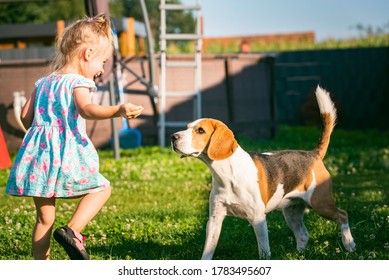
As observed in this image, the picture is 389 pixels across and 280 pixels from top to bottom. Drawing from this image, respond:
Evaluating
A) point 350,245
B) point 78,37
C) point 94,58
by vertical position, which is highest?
point 78,37

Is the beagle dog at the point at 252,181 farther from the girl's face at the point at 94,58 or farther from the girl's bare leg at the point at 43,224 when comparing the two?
the girl's bare leg at the point at 43,224

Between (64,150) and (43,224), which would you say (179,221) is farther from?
(64,150)

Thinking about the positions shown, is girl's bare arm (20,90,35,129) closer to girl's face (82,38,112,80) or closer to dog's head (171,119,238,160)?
girl's face (82,38,112,80)

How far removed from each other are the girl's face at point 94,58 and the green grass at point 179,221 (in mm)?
1120

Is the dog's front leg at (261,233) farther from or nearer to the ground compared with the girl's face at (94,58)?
nearer to the ground

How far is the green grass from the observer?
4629 mm

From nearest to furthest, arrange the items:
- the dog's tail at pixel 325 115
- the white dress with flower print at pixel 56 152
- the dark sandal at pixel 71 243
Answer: the dark sandal at pixel 71 243, the white dress with flower print at pixel 56 152, the dog's tail at pixel 325 115

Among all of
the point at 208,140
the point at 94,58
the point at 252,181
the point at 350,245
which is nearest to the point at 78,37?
the point at 94,58

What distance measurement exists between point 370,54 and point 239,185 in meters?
14.4

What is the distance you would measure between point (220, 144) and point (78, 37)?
0.99 metres

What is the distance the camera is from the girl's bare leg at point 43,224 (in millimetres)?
4023

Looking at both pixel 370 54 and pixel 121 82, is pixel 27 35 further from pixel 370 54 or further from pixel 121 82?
pixel 370 54

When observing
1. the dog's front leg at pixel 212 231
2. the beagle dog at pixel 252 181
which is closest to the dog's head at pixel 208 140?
the beagle dog at pixel 252 181

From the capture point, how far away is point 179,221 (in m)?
5.57
